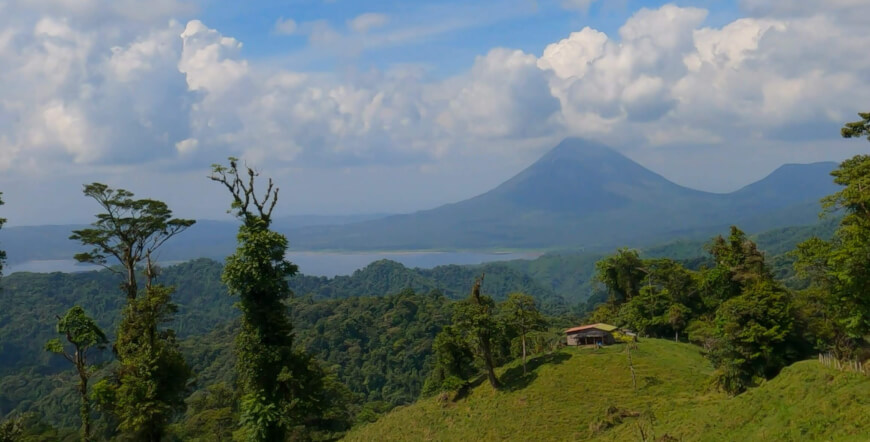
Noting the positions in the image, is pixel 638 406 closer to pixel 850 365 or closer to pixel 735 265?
pixel 850 365

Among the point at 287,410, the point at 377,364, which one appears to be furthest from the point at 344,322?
the point at 287,410

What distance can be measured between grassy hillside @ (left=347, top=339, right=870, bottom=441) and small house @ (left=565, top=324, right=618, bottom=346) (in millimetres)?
2799

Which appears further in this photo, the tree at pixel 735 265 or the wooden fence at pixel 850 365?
the tree at pixel 735 265

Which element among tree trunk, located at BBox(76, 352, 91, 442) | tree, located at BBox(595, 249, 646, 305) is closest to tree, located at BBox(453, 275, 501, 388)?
tree trunk, located at BBox(76, 352, 91, 442)

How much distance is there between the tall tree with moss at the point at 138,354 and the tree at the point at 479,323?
17.0m

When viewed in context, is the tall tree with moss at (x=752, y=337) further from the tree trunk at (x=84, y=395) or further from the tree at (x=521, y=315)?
the tree trunk at (x=84, y=395)

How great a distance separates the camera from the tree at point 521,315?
37059 millimetres

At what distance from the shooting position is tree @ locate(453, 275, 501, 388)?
33.9m

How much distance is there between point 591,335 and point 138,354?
104ft

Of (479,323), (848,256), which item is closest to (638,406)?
(479,323)

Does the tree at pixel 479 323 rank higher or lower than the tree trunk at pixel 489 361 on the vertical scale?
higher

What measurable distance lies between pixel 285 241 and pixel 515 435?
53.5 feet

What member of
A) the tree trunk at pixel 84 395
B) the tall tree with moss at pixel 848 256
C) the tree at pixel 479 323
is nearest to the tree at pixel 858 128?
the tall tree with moss at pixel 848 256

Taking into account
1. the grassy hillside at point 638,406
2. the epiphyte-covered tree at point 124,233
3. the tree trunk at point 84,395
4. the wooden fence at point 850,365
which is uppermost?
the epiphyte-covered tree at point 124,233
